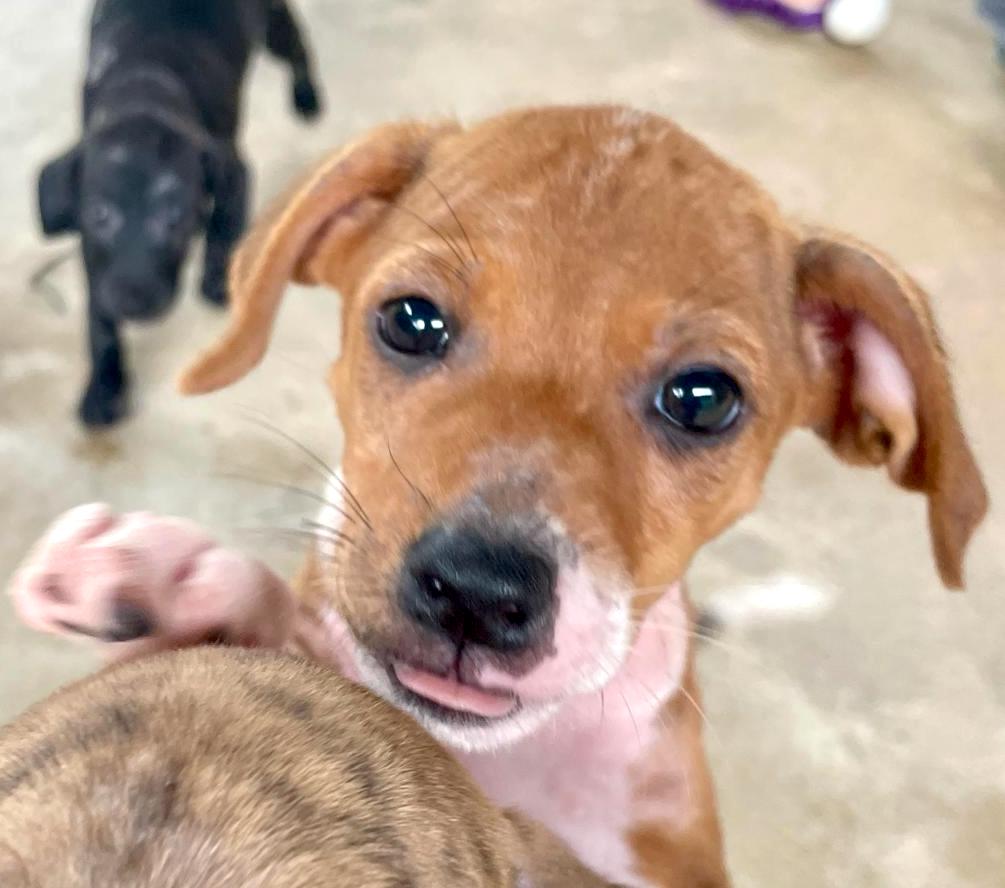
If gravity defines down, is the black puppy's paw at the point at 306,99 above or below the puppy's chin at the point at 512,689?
below

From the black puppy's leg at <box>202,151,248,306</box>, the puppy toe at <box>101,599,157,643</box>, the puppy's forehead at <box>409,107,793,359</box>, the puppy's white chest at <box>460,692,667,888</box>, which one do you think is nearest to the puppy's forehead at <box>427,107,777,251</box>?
the puppy's forehead at <box>409,107,793,359</box>

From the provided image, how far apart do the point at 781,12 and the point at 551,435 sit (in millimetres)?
3725

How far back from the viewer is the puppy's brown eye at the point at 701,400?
160cm

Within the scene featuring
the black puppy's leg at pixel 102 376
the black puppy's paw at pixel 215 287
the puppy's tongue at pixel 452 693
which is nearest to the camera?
the puppy's tongue at pixel 452 693

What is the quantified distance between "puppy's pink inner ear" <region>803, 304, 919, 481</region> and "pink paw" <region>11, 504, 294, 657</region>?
1.06 meters

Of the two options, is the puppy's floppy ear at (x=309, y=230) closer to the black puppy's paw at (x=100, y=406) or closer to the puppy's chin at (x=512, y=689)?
the puppy's chin at (x=512, y=689)

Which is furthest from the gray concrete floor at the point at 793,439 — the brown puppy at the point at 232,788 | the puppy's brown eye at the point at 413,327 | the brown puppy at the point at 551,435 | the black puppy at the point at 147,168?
the brown puppy at the point at 232,788

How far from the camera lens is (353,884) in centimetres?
89

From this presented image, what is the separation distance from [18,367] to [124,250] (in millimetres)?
597

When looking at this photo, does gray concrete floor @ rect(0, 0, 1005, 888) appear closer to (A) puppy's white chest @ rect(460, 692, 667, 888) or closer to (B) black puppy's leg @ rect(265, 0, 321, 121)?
(B) black puppy's leg @ rect(265, 0, 321, 121)

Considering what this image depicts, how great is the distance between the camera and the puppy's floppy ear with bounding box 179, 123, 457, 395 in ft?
6.00

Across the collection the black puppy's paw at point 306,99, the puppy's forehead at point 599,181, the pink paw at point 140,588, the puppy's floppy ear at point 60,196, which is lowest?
the black puppy's paw at point 306,99

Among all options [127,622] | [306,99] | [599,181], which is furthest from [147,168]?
[127,622]

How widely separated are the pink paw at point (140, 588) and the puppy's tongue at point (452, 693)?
0.70 ft
